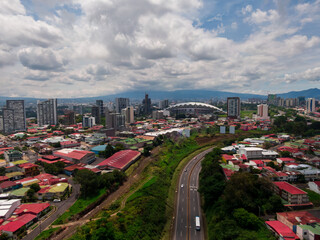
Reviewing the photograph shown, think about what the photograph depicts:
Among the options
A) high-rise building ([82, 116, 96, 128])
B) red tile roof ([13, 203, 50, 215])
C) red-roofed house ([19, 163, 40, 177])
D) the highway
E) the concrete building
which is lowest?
the highway

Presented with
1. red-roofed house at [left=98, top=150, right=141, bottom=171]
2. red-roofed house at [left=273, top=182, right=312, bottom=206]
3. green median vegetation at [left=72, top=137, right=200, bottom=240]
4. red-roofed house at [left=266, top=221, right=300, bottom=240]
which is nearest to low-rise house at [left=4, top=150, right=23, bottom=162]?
red-roofed house at [left=98, top=150, right=141, bottom=171]

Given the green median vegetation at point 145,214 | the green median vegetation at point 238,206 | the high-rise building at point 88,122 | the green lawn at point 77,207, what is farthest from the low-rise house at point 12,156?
the high-rise building at point 88,122

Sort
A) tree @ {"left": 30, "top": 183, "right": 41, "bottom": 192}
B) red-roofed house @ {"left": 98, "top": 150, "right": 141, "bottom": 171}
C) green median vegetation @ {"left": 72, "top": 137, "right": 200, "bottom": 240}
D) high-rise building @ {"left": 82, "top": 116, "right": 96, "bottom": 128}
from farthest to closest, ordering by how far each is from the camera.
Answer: high-rise building @ {"left": 82, "top": 116, "right": 96, "bottom": 128} < red-roofed house @ {"left": 98, "top": 150, "right": 141, "bottom": 171} < tree @ {"left": 30, "top": 183, "right": 41, "bottom": 192} < green median vegetation @ {"left": 72, "top": 137, "right": 200, "bottom": 240}

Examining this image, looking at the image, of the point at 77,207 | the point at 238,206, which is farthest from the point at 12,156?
the point at 238,206

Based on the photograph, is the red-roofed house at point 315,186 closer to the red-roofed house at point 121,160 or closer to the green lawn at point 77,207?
the green lawn at point 77,207

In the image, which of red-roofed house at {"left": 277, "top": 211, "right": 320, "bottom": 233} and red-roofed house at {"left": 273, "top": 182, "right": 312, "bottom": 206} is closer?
red-roofed house at {"left": 277, "top": 211, "right": 320, "bottom": 233}

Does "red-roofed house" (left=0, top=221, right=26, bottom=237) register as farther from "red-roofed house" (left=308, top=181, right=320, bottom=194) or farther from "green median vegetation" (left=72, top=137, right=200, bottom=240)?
"red-roofed house" (left=308, top=181, right=320, bottom=194)
